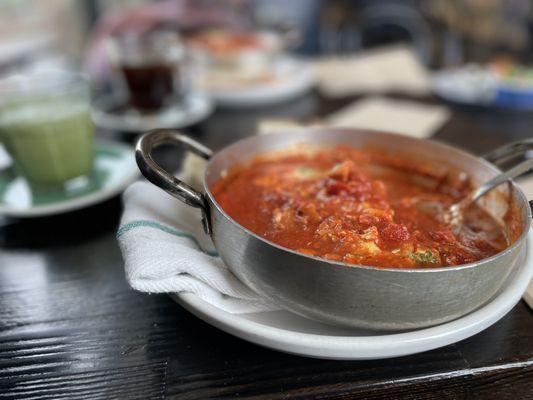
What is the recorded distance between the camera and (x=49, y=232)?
1.19 m

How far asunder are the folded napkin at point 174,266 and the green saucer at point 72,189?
363 millimetres

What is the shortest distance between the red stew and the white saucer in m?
0.89

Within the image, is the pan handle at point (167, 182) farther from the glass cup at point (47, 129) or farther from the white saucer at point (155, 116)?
the white saucer at point (155, 116)

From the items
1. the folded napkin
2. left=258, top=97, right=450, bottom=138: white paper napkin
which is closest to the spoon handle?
the folded napkin

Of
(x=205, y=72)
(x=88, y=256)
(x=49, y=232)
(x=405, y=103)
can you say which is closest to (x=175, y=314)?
(x=88, y=256)

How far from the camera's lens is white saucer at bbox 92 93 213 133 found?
191 cm

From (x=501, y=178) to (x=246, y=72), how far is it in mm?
1620

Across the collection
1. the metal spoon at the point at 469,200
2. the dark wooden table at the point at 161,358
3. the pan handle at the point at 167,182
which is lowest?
the dark wooden table at the point at 161,358

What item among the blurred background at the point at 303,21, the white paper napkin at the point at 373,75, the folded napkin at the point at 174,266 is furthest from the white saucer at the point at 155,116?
the blurred background at the point at 303,21

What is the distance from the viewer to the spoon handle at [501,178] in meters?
0.88

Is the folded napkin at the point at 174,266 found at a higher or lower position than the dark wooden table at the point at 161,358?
higher

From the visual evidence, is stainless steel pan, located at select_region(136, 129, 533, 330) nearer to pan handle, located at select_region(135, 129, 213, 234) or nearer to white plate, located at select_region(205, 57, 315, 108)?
pan handle, located at select_region(135, 129, 213, 234)

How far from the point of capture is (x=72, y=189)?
1.39m

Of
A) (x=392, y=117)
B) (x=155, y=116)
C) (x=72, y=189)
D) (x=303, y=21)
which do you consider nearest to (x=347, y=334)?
(x=72, y=189)
